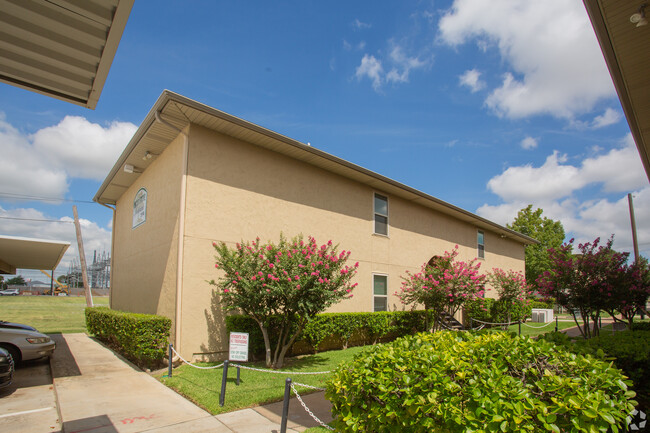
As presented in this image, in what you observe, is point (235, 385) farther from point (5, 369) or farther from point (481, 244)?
point (481, 244)

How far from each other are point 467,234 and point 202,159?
15.9 m

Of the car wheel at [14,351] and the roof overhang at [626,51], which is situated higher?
the roof overhang at [626,51]

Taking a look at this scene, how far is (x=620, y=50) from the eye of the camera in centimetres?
557

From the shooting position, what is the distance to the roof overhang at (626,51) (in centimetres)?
488

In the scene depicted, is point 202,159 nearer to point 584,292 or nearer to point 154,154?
point 154,154

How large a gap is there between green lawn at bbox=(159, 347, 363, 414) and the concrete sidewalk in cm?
17

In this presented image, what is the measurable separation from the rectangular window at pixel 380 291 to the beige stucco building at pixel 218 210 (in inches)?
1.5

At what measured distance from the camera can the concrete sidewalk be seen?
547 centimetres

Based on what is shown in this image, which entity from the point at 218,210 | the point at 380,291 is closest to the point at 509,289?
the point at 380,291

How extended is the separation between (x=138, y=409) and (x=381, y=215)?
11.2m

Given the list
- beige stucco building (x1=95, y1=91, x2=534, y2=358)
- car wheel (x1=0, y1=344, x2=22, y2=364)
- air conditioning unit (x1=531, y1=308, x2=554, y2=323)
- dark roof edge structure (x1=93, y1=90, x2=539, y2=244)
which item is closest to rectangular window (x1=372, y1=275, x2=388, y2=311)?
beige stucco building (x1=95, y1=91, x2=534, y2=358)

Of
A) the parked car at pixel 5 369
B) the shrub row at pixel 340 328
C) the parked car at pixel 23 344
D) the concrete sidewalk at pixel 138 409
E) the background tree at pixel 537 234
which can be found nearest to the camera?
the concrete sidewalk at pixel 138 409

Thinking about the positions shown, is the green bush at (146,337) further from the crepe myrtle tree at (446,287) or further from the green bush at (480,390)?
the crepe myrtle tree at (446,287)

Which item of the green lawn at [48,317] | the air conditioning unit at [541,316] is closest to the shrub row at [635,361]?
the green lawn at [48,317]
